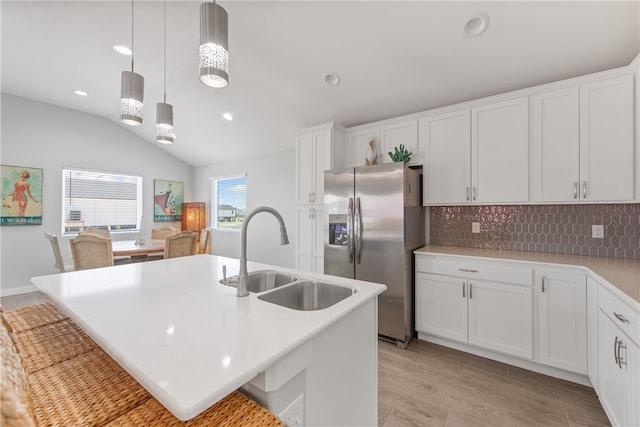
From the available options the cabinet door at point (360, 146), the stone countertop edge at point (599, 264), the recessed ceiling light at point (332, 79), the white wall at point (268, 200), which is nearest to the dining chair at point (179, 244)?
the white wall at point (268, 200)

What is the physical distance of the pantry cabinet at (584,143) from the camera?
203cm

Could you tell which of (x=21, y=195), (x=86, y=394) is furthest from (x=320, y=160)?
(x=21, y=195)

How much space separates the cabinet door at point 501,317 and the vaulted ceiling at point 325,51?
1.90m

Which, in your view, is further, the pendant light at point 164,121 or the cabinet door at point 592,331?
the pendant light at point 164,121

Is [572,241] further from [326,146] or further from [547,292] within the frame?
[326,146]

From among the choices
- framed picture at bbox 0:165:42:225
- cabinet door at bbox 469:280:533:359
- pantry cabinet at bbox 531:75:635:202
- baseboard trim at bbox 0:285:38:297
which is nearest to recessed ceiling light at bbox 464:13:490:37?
pantry cabinet at bbox 531:75:635:202

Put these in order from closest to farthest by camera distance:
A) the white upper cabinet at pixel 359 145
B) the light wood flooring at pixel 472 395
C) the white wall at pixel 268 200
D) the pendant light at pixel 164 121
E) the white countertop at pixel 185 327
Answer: the white countertop at pixel 185 327, the light wood flooring at pixel 472 395, the pendant light at pixel 164 121, the white upper cabinet at pixel 359 145, the white wall at pixel 268 200

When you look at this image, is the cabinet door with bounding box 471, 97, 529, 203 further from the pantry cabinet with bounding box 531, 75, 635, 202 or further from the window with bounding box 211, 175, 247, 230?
the window with bounding box 211, 175, 247, 230

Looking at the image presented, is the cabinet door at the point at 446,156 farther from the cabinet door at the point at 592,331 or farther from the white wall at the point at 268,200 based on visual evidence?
the white wall at the point at 268,200

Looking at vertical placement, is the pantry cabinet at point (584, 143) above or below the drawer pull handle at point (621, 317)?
above

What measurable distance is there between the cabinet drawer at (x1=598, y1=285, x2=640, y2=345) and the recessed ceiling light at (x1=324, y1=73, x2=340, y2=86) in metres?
2.76

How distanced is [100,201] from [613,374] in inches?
271

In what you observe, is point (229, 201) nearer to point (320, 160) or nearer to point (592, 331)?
point (320, 160)

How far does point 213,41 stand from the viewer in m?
1.36
